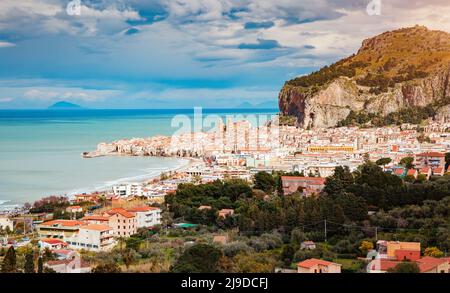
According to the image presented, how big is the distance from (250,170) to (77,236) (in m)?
6.33

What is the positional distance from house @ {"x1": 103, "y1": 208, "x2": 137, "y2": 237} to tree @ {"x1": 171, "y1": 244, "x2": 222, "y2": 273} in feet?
7.44

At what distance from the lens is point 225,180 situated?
9742 millimetres

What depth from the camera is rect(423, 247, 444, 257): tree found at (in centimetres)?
436

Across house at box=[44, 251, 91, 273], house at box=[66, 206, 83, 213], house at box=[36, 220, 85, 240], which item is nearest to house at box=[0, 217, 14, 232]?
house at box=[36, 220, 85, 240]

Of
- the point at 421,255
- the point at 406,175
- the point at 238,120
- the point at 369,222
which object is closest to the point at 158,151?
the point at 238,120

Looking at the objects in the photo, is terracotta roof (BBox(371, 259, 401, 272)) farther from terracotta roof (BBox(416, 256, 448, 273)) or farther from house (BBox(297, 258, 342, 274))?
house (BBox(297, 258, 342, 274))

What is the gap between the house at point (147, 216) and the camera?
Answer: 635cm

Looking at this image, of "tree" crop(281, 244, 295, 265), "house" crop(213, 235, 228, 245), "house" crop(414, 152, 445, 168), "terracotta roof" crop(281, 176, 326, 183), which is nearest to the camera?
"tree" crop(281, 244, 295, 265)

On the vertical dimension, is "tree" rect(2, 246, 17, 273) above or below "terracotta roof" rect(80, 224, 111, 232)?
above

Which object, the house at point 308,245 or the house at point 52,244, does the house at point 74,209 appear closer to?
the house at point 52,244

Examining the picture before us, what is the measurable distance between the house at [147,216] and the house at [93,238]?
432mm

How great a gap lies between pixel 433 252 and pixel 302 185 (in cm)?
404

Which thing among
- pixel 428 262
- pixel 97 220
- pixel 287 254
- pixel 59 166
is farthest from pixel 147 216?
pixel 59 166

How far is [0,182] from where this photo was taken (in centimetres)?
1055
